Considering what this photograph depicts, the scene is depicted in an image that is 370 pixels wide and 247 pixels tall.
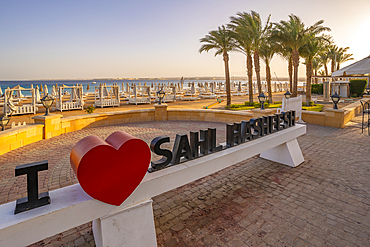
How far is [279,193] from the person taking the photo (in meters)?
4.36

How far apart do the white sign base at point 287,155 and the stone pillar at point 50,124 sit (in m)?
8.86

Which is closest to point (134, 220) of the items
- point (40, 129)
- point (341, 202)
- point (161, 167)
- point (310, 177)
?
point (161, 167)

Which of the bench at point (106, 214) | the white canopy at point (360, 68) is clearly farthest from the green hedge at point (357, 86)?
the bench at point (106, 214)

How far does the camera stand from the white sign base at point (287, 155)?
5.78 metres

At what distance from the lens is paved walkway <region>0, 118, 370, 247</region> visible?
3.10 metres

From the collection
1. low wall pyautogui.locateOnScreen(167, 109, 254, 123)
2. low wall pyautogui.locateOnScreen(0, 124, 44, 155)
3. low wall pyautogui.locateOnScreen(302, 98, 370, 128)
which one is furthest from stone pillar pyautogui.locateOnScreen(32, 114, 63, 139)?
low wall pyautogui.locateOnScreen(302, 98, 370, 128)

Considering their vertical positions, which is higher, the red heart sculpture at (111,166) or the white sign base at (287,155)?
the red heart sculpture at (111,166)

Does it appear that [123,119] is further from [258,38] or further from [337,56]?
[337,56]

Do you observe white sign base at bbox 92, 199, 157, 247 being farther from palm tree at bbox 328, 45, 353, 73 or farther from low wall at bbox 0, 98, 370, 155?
palm tree at bbox 328, 45, 353, 73

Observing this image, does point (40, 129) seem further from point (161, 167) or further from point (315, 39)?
point (315, 39)

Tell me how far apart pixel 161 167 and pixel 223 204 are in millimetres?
1667

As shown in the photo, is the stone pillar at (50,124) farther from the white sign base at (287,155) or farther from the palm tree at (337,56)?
the palm tree at (337,56)

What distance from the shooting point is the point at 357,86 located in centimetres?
2761

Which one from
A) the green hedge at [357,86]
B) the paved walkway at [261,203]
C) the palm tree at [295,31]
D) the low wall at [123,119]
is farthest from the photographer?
the green hedge at [357,86]
